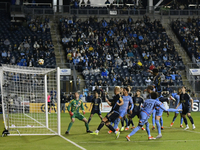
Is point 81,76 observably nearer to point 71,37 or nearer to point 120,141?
point 71,37

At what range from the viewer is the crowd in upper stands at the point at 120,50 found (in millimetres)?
31328

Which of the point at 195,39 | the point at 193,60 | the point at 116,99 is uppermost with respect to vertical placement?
the point at 195,39

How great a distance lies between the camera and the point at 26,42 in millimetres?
33688

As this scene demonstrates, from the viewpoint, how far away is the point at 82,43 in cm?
3547

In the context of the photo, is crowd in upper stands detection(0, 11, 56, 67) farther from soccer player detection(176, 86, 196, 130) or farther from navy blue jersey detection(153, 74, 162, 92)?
navy blue jersey detection(153, 74, 162, 92)

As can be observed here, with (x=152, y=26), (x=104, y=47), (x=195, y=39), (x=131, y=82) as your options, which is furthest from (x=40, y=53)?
(x=195, y=39)

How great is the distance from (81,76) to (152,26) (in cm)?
1347

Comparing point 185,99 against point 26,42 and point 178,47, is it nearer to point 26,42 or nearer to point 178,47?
point 26,42

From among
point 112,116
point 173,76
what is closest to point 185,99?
point 112,116

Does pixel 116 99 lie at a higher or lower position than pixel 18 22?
lower

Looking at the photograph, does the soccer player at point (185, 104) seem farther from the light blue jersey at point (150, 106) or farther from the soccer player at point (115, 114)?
the soccer player at point (115, 114)

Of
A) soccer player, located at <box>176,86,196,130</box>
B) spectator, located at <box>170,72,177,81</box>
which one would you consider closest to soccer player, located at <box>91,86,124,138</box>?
soccer player, located at <box>176,86,196,130</box>

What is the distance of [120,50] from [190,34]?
10.2 m

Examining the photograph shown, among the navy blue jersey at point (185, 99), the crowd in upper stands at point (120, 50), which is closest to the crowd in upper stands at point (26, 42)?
the crowd in upper stands at point (120, 50)
